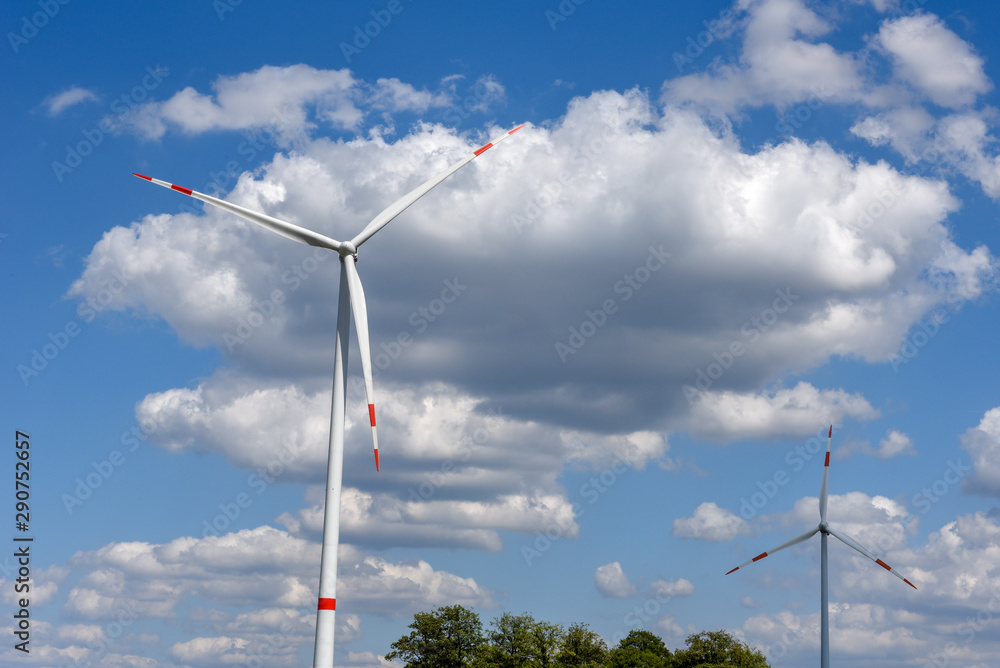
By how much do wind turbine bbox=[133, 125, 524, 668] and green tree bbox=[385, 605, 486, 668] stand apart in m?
128

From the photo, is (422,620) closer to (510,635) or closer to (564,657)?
(510,635)

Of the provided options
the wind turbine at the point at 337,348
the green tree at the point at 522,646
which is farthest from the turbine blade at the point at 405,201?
the green tree at the point at 522,646

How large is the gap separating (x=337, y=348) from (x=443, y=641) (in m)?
133

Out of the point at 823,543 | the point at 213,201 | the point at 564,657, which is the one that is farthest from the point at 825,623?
the point at 213,201

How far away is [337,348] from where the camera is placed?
2135 inches

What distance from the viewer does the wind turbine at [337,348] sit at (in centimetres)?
4775

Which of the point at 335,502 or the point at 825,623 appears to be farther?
the point at 825,623

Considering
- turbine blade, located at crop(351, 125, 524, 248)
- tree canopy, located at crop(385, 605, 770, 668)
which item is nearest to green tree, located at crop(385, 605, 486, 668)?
tree canopy, located at crop(385, 605, 770, 668)

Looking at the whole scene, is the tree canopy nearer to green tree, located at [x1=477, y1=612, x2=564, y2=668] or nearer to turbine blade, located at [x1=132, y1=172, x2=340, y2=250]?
green tree, located at [x1=477, y1=612, x2=564, y2=668]

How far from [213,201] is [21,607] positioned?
85.0 ft

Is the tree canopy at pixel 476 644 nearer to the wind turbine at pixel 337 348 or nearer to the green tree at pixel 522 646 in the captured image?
the green tree at pixel 522 646

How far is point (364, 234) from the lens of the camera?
59.5m

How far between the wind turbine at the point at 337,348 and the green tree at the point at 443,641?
127816 mm

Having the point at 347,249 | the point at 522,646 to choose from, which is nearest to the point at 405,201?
the point at 347,249
